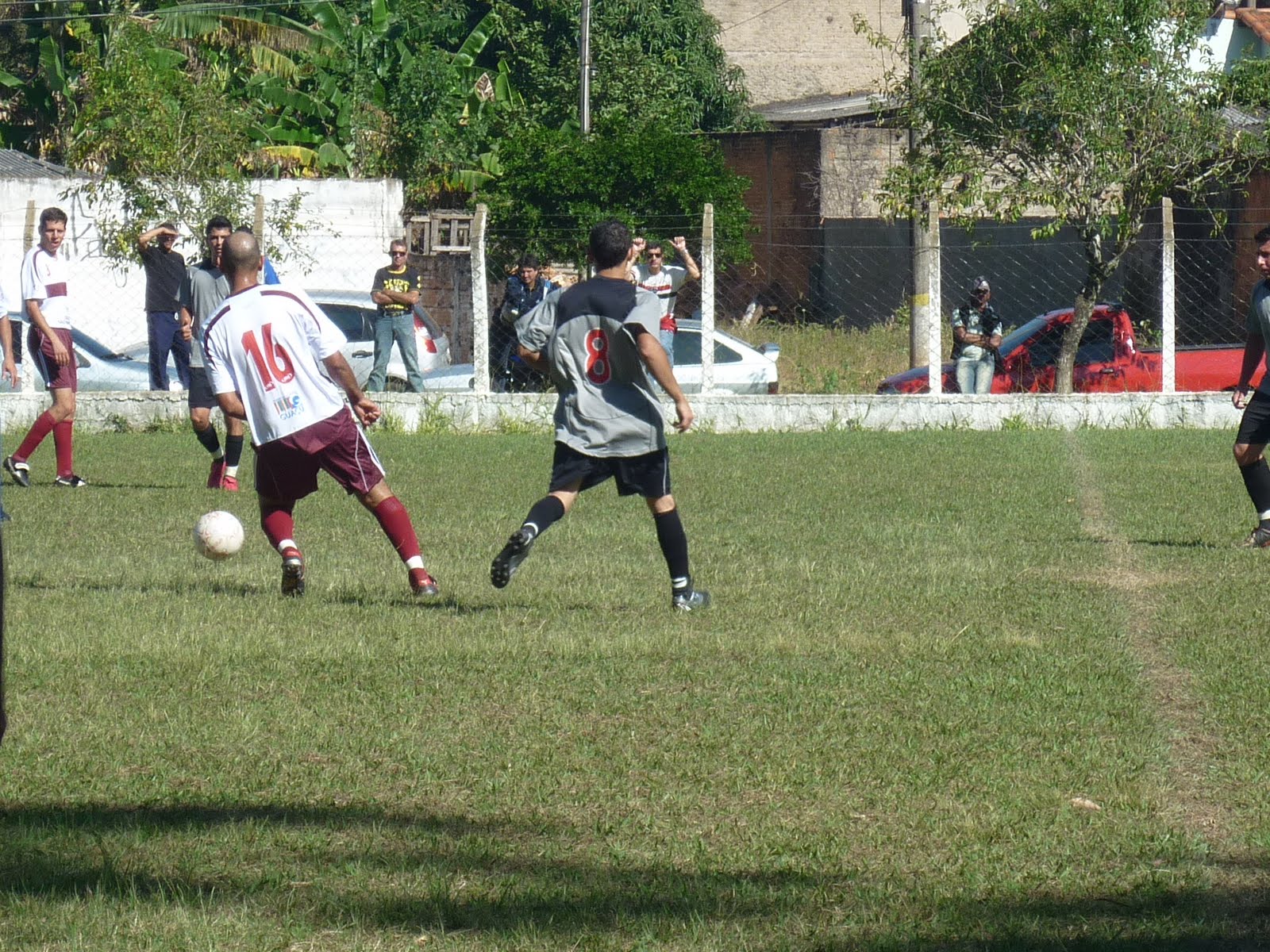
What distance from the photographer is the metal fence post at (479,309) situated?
18641 mm

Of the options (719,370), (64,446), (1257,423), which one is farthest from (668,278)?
(1257,423)

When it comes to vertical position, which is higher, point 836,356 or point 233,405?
point 233,405

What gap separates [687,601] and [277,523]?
2.03 m

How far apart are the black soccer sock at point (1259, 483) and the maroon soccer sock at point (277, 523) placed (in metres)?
5.46

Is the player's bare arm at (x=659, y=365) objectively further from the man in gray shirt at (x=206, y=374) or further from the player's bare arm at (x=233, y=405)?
the man in gray shirt at (x=206, y=374)

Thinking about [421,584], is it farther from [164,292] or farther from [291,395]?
[164,292]

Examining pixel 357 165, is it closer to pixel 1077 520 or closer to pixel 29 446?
pixel 29 446

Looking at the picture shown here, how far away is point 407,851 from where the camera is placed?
14.7ft

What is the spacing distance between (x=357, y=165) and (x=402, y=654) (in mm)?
31592

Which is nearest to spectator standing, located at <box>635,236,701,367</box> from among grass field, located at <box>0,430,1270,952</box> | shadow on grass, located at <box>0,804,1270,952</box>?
grass field, located at <box>0,430,1270,952</box>

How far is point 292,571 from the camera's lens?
26.9 feet

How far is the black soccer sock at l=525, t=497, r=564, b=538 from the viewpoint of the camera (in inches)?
311

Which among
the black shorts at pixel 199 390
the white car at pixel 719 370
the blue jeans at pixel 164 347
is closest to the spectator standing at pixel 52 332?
the black shorts at pixel 199 390

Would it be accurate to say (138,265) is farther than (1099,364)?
Yes
